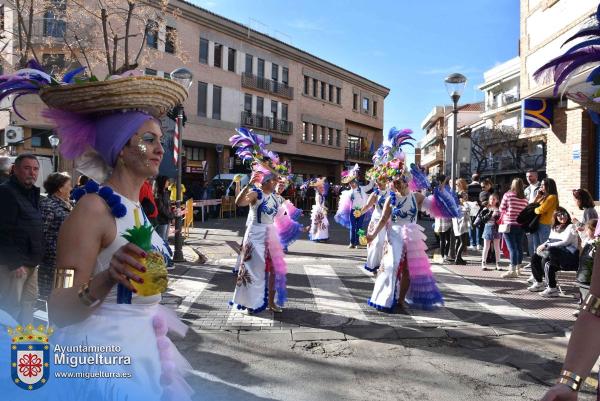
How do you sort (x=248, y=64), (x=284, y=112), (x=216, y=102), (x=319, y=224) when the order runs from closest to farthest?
1. (x=319, y=224)
2. (x=216, y=102)
3. (x=248, y=64)
4. (x=284, y=112)

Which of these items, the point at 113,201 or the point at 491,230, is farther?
the point at 491,230

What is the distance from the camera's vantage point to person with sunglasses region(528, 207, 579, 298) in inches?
285

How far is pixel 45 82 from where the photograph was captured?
226 centimetres

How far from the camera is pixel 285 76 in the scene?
37.7m

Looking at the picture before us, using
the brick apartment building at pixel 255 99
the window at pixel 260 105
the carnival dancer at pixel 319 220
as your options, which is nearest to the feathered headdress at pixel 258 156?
the carnival dancer at pixel 319 220

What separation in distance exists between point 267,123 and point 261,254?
1191 inches

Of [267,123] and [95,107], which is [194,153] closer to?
[267,123]

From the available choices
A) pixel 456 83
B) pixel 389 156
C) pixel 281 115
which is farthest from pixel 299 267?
pixel 281 115

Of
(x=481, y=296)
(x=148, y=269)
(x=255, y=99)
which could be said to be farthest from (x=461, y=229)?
(x=255, y=99)

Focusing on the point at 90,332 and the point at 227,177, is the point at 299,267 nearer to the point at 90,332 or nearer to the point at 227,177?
the point at 90,332

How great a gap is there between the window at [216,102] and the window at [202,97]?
907mm

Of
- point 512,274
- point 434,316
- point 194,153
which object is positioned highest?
point 194,153

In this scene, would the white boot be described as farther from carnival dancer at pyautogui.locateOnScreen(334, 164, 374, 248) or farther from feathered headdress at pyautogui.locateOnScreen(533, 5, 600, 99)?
feathered headdress at pyautogui.locateOnScreen(533, 5, 600, 99)

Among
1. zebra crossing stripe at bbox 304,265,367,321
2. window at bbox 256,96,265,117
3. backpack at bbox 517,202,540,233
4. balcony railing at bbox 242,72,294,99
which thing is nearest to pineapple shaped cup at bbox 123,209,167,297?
zebra crossing stripe at bbox 304,265,367,321
